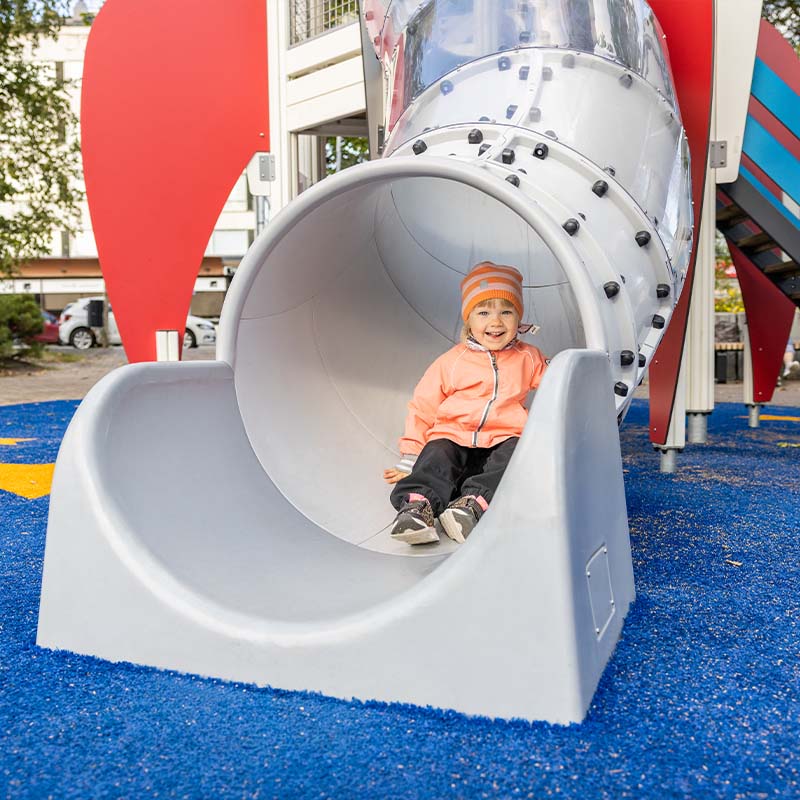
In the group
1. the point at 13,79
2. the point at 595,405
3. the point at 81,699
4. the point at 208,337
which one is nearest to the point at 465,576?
the point at 595,405

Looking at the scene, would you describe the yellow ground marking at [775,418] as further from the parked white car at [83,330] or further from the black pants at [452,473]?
the parked white car at [83,330]

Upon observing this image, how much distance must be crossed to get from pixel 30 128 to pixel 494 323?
993 centimetres

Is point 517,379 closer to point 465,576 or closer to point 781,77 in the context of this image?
point 465,576

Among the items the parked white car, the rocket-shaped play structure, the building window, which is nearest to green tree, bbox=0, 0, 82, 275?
the parked white car

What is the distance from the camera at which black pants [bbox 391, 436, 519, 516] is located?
2161mm

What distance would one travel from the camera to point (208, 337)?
51.0ft

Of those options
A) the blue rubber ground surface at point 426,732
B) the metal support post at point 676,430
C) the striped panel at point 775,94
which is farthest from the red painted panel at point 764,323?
the blue rubber ground surface at point 426,732

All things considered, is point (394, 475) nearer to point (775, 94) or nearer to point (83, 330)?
point (775, 94)

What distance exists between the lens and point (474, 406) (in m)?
2.38

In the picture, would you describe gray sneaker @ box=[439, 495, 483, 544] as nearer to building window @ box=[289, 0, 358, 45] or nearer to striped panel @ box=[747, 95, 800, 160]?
striped panel @ box=[747, 95, 800, 160]

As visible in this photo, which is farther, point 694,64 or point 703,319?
point 703,319

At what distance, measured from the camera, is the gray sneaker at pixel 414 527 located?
2.00 meters

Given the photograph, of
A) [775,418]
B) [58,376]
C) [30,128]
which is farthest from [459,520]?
[30,128]

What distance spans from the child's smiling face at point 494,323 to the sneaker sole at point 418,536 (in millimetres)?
655
